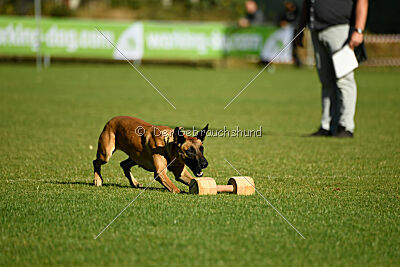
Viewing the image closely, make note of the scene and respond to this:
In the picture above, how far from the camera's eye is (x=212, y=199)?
5.38 meters

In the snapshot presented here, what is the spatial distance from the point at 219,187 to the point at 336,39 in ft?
15.4

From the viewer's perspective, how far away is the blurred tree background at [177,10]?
33.8 metres

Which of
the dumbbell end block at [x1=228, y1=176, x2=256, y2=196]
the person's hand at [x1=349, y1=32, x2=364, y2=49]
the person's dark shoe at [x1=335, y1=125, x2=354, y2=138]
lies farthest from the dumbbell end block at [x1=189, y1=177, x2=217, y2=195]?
the person's dark shoe at [x1=335, y1=125, x2=354, y2=138]

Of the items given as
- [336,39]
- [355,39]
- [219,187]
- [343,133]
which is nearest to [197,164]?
[219,187]

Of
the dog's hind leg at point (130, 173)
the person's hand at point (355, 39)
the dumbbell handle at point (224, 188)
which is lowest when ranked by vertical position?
the dog's hind leg at point (130, 173)

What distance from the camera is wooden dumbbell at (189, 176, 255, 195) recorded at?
5488mm

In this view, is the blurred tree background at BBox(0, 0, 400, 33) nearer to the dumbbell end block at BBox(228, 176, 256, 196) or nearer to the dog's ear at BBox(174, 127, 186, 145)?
the dumbbell end block at BBox(228, 176, 256, 196)

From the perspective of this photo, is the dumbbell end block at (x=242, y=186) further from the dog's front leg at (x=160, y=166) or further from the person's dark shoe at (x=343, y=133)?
the person's dark shoe at (x=343, y=133)

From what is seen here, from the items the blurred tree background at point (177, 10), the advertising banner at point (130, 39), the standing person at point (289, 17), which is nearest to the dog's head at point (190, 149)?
the advertising banner at point (130, 39)

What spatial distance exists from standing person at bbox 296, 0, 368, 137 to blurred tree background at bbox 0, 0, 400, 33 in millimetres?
24078

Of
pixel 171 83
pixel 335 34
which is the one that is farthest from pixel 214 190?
pixel 171 83

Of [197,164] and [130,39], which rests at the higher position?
[197,164]

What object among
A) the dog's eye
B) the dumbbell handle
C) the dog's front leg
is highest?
the dog's eye

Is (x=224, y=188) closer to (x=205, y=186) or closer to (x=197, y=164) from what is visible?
(x=205, y=186)
